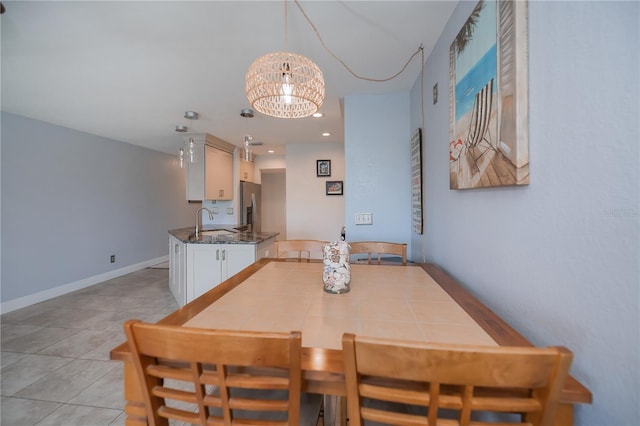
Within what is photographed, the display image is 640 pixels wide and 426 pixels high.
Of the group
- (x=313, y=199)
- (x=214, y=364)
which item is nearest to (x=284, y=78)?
(x=214, y=364)

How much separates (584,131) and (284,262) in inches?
62.2

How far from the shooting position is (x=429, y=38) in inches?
A: 67.6

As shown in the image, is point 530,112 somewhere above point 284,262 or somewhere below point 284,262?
above

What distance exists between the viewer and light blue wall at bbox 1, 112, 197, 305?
313cm

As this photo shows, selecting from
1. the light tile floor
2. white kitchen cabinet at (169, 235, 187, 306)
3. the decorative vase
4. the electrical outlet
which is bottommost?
the light tile floor

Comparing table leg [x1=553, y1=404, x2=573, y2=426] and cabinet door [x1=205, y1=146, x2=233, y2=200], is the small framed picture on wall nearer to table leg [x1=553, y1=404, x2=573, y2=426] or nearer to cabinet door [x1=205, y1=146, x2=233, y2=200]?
cabinet door [x1=205, y1=146, x2=233, y2=200]

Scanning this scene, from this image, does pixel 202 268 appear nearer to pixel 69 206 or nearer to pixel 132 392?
pixel 132 392

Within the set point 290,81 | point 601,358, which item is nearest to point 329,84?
point 290,81

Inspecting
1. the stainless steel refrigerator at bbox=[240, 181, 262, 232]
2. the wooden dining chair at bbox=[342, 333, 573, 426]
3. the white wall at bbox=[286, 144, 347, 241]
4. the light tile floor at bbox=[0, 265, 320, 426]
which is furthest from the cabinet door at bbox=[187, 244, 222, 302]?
the wooden dining chair at bbox=[342, 333, 573, 426]

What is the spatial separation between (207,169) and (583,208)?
434 cm

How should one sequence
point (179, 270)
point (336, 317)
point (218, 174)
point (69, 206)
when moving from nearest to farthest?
point (336, 317)
point (179, 270)
point (69, 206)
point (218, 174)

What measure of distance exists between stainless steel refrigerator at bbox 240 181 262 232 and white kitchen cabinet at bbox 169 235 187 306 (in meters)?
1.58

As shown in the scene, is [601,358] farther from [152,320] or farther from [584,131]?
[152,320]

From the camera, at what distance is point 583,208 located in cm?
65
